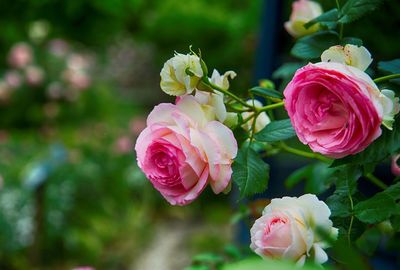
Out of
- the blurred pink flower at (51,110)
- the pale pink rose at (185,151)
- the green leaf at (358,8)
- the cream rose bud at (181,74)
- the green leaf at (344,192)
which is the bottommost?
the green leaf at (344,192)

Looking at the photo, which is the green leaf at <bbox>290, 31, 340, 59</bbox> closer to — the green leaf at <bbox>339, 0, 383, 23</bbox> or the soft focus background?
the green leaf at <bbox>339, 0, 383, 23</bbox>

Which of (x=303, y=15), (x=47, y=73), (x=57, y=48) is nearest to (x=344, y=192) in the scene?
(x=303, y=15)

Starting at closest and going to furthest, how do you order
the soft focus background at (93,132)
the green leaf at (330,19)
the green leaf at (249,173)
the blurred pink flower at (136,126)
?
the green leaf at (249,173) < the green leaf at (330,19) < the soft focus background at (93,132) < the blurred pink flower at (136,126)

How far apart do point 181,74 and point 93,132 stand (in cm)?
397

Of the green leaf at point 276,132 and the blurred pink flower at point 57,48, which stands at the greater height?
the blurred pink flower at point 57,48

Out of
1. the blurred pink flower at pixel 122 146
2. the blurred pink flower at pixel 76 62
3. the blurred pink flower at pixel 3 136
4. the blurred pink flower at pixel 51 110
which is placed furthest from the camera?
the blurred pink flower at pixel 76 62

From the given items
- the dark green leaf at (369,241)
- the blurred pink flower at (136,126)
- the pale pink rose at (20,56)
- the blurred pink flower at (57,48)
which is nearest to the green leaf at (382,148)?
the dark green leaf at (369,241)

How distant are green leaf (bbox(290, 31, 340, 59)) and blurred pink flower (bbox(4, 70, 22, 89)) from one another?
4190 mm

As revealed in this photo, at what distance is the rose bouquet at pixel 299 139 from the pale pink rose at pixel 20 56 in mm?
4170

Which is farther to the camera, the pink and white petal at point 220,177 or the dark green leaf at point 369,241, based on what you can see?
the dark green leaf at point 369,241

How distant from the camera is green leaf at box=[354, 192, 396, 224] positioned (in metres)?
0.74

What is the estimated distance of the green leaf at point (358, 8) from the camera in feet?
2.68

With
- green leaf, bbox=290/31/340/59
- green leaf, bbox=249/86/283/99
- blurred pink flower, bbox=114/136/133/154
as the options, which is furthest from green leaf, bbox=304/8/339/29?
blurred pink flower, bbox=114/136/133/154

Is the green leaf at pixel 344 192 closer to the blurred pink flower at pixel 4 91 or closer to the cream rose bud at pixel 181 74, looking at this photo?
the cream rose bud at pixel 181 74
